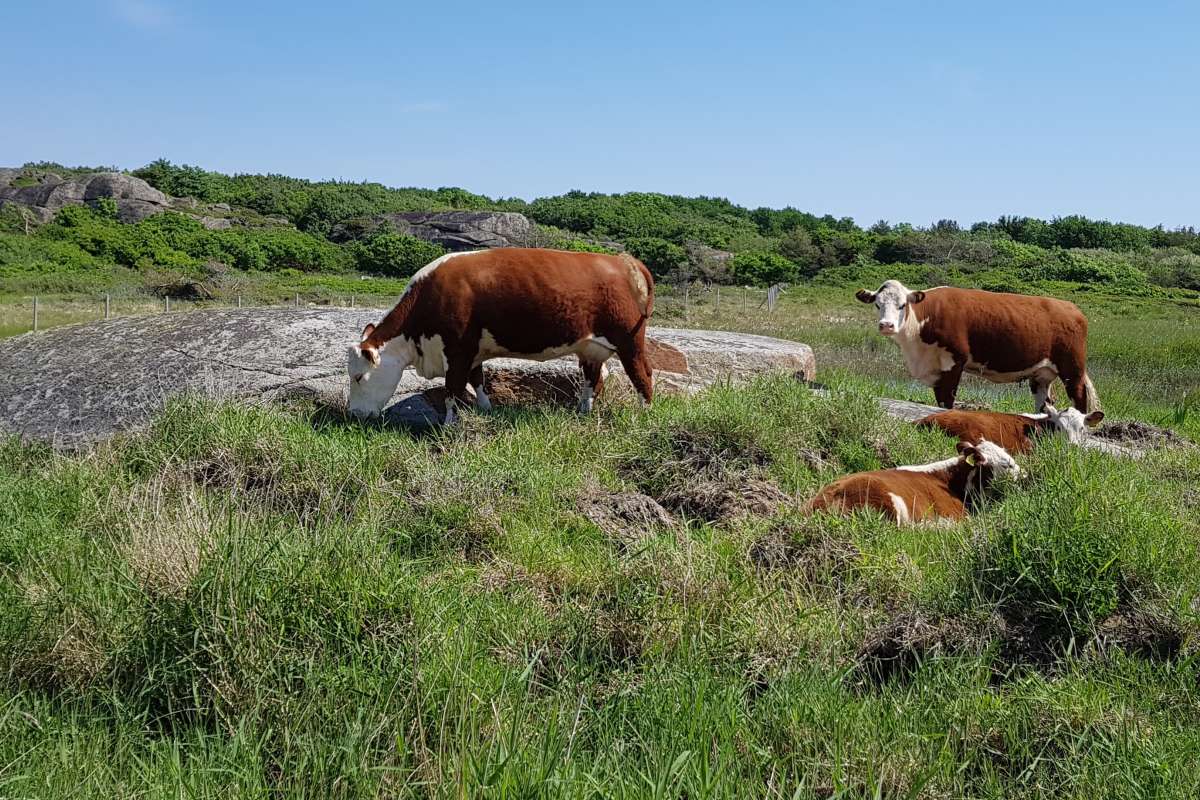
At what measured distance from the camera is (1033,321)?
1180 centimetres

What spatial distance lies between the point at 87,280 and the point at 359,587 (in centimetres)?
4344

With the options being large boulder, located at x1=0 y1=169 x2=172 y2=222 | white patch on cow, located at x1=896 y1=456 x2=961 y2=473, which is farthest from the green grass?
large boulder, located at x1=0 y1=169 x2=172 y2=222

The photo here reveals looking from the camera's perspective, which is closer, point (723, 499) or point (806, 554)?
point (806, 554)

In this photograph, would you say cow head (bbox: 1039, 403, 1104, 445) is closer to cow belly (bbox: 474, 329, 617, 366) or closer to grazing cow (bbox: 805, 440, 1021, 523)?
grazing cow (bbox: 805, 440, 1021, 523)

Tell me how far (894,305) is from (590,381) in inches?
168

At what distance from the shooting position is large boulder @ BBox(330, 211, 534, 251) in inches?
2506

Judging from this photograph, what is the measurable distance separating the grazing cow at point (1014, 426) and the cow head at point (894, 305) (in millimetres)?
2445

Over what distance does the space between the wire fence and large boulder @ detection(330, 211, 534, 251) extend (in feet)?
78.1

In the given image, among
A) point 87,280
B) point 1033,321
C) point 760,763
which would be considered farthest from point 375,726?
point 87,280

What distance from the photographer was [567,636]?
4.36 m

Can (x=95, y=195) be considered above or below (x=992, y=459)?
above

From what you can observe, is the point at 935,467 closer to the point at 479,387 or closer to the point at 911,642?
the point at 911,642

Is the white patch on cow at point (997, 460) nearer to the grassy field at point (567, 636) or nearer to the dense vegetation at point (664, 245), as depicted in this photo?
the grassy field at point (567, 636)

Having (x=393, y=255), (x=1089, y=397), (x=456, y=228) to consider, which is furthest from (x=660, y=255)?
(x=1089, y=397)
